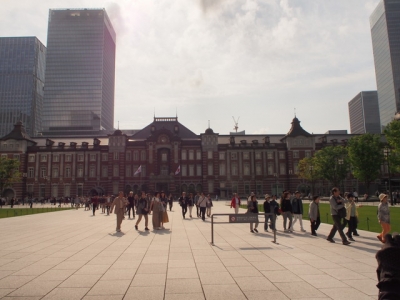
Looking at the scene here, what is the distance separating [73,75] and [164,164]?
8180cm

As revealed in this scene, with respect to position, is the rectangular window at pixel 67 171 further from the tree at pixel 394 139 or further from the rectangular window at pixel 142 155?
the tree at pixel 394 139

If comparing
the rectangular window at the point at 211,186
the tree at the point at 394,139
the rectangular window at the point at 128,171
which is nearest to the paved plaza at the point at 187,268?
the tree at the point at 394,139

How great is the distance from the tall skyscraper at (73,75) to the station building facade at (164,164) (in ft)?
198

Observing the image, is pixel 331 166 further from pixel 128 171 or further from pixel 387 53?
pixel 387 53

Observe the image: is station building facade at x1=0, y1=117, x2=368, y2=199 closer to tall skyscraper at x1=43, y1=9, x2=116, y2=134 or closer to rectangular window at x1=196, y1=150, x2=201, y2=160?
rectangular window at x1=196, y1=150, x2=201, y2=160

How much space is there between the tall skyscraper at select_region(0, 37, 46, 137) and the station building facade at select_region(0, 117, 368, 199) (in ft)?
251

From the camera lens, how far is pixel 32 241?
1321cm

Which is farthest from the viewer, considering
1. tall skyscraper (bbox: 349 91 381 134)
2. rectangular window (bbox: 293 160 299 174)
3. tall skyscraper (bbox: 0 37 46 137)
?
tall skyscraper (bbox: 349 91 381 134)

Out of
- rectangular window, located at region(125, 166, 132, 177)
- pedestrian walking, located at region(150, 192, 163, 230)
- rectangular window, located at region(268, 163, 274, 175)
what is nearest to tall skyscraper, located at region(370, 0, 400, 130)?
rectangular window, located at region(268, 163, 274, 175)

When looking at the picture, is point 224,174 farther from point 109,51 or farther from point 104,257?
point 109,51

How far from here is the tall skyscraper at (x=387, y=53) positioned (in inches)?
4749

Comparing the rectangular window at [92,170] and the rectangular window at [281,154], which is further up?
the rectangular window at [281,154]

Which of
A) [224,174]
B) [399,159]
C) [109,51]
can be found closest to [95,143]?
[224,174]

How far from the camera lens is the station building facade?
68.0 metres
